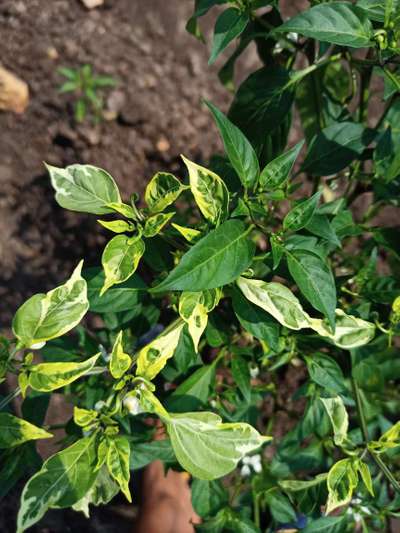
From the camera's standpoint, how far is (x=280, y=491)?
1.38 metres

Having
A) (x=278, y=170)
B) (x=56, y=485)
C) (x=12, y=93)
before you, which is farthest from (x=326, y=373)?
(x=12, y=93)

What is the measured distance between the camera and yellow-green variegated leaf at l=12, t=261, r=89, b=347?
2.97 feet

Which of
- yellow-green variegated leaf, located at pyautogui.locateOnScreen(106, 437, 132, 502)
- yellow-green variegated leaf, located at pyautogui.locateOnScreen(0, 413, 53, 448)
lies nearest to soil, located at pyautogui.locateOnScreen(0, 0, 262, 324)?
yellow-green variegated leaf, located at pyautogui.locateOnScreen(0, 413, 53, 448)

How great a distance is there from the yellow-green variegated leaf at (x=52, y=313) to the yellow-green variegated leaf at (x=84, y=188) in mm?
117

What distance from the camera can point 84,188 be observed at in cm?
96

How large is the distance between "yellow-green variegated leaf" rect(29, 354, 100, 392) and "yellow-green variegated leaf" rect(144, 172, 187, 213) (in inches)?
10.3

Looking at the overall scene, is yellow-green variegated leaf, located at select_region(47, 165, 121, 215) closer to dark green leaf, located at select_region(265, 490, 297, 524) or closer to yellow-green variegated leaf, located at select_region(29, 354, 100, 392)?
yellow-green variegated leaf, located at select_region(29, 354, 100, 392)

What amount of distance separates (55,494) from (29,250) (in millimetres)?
1432

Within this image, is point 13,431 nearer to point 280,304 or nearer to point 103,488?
point 103,488

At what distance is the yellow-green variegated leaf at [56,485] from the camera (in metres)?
0.90

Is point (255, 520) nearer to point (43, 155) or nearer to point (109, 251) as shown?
point (109, 251)

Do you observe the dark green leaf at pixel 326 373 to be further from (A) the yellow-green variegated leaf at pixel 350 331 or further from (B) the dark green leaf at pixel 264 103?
(B) the dark green leaf at pixel 264 103

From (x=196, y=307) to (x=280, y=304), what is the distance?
132 millimetres

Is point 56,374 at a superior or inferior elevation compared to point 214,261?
inferior
